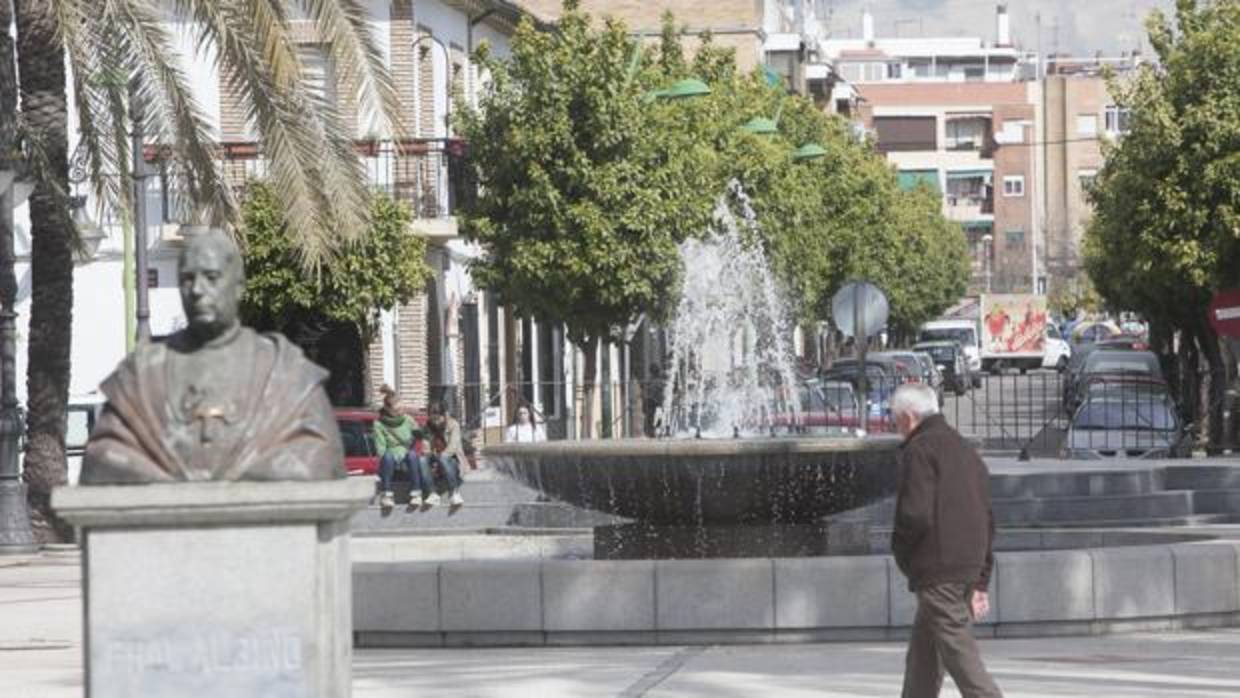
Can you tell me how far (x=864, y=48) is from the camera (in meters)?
196

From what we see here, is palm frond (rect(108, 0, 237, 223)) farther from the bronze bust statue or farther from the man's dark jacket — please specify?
the bronze bust statue

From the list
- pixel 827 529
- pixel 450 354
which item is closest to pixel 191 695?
pixel 827 529

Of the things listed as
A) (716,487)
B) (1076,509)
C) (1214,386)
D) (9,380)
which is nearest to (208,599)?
(716,487)

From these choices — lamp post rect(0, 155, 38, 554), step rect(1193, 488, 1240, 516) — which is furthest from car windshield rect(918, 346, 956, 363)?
step rect(1193, 488, 1240, 516)

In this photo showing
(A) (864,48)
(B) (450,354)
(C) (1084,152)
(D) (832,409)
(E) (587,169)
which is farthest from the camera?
(A) (864,48)

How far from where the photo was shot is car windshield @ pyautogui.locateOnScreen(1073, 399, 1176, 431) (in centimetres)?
4134

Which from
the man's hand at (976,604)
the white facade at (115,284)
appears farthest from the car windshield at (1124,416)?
the man's hand at (976,604)

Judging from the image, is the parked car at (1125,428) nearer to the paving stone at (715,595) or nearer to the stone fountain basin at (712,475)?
the stone fountain basin at (712,475)

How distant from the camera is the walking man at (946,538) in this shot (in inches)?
472

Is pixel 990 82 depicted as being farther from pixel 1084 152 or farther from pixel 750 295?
pixel 750 295

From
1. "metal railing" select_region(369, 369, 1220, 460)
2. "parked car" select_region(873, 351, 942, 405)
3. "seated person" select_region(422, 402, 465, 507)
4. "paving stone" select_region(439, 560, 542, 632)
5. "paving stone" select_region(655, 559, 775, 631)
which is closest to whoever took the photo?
"paving stone" select_region(655, 559, 775, 631)

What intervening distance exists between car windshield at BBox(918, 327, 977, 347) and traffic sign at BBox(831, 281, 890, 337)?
223 ft

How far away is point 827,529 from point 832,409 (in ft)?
72.3

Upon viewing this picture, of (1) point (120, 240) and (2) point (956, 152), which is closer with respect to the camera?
(1) point (120, 240)
